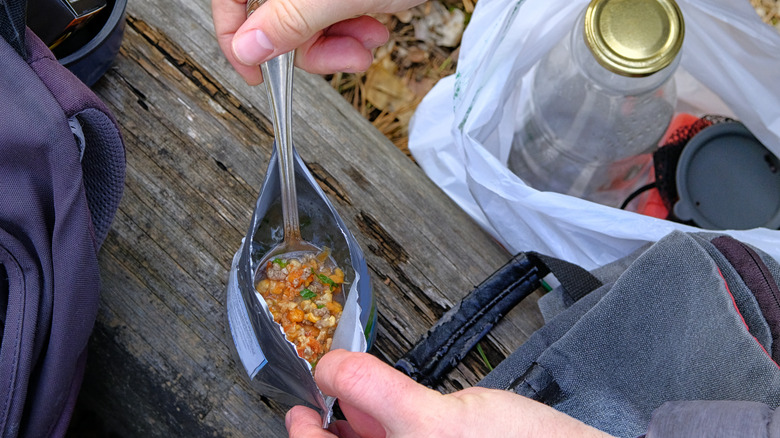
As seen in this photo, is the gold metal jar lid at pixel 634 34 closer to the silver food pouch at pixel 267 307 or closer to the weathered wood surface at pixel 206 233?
the weathered wood surface at pixel 206 233

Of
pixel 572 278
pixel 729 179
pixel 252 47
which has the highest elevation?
pixel 252 47

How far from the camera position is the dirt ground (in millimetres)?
1325

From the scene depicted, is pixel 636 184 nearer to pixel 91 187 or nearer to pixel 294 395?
pixel 294 395

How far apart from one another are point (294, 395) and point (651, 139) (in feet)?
2.35

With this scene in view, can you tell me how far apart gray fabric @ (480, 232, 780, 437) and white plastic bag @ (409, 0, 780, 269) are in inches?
7.8

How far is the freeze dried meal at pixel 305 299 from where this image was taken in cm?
70

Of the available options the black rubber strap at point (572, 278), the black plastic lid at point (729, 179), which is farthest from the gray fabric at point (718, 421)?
the black plastic lid at point (729, 179)

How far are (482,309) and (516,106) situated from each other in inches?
17.5

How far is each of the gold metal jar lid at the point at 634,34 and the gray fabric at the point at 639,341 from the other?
261mm

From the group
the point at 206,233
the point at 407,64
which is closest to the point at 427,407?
the point at 206,233

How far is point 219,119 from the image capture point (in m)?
0.84

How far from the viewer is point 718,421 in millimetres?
519

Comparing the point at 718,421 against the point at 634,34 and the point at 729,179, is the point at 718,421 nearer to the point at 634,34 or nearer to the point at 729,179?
the point at 634,34

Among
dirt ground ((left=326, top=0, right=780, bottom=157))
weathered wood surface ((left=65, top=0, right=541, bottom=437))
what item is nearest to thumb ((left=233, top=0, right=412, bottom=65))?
weathered wood surface ((left=65, top=0, right=541, bottom=437))
